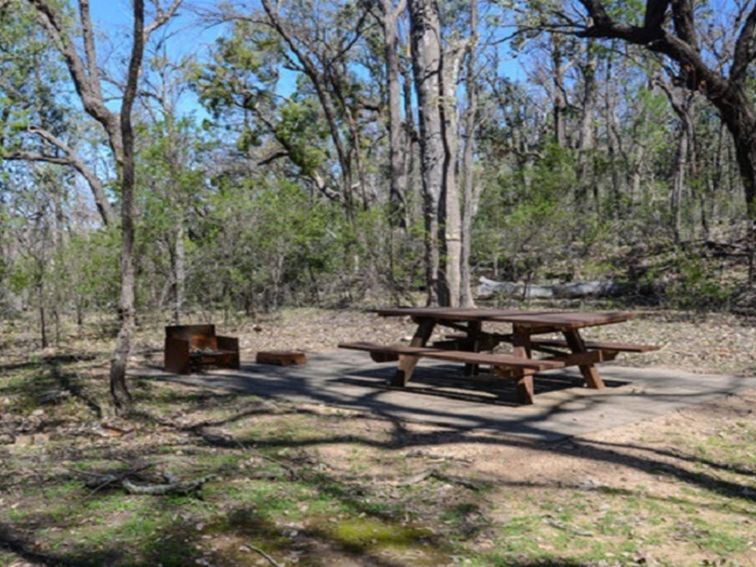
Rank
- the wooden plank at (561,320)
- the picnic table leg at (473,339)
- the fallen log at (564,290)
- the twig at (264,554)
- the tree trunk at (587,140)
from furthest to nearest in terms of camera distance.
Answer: the tree trunk at (587,140) → the fallen log at (564,290) → the picnic table leg at (473,339) → the wooden plank at (561,320) → the twig at (264,554)

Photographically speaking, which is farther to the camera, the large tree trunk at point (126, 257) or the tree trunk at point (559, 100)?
the tree trunk at point (559, 100)

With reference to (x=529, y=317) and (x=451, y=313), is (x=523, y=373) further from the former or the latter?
(x=451, y=313)

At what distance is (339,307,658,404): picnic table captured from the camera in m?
6.28

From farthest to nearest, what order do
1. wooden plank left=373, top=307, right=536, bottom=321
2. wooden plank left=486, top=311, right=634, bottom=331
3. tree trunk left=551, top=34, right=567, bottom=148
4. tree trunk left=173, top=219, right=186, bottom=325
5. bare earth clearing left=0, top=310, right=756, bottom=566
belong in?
tree trunk left=551, top=34, right=567, bottom=148, tree trunk left=173, top=219, right=186, bottom=325, wooden plank left=373, top=307, right=536, bottom=321, wooden plank left=486, top=311, right=634, bottom=331, bare earth clearing left=0, top=310, right=756, bottom=566

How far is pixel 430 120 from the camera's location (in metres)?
12.8

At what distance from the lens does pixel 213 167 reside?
28.2 metres

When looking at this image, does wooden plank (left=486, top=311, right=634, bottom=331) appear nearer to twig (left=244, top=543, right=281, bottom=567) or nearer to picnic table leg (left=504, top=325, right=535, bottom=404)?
picnic table leg (left=504, top=325, right=535, bottom=404)

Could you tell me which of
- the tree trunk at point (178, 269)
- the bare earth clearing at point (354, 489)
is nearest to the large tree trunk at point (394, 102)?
the tree trunk at point (178, 269)

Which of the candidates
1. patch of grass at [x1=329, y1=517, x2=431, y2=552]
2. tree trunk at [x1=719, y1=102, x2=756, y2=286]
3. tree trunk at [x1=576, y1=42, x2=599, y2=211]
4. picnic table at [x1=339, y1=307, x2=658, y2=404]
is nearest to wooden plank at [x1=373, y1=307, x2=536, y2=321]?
picnic table at [x1=339, y1=307, x2=658, y2=404]

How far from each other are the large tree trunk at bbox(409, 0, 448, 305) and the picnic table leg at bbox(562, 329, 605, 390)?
550 cm

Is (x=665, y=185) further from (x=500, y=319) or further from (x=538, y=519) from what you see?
(x=538, y=519)

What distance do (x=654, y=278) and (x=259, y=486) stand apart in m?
12.8

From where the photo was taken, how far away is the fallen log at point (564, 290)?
16.2 meters

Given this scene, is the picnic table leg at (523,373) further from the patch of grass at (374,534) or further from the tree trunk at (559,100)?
the tree trunk at (559,100)
